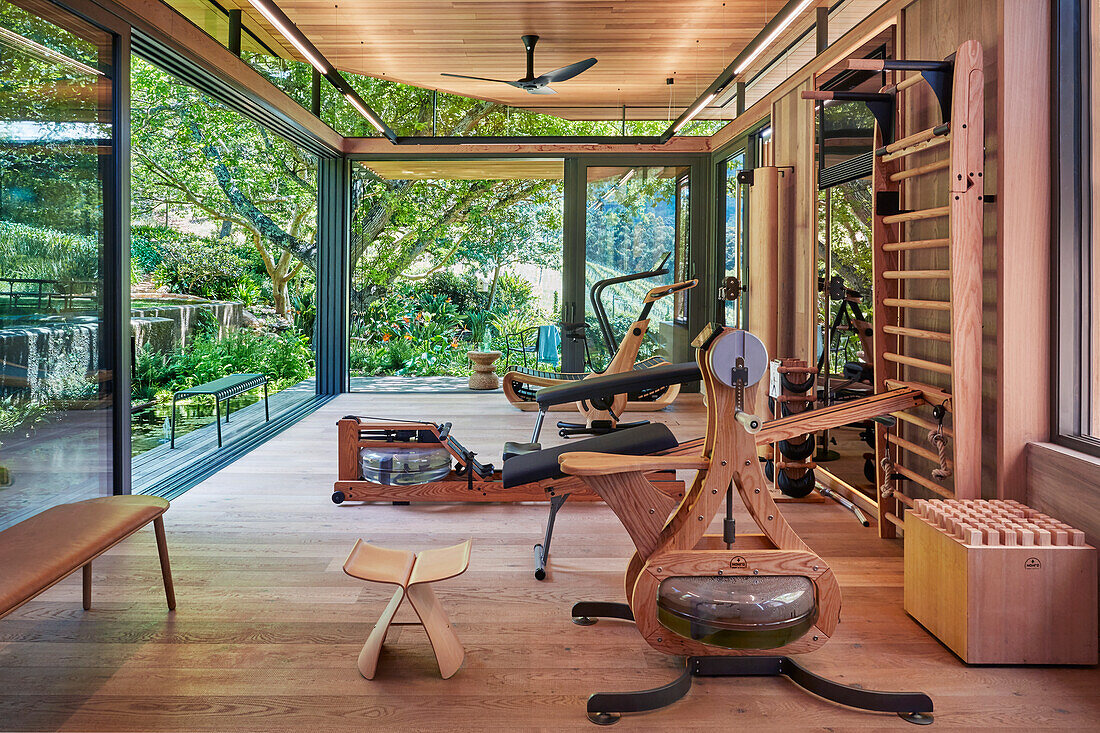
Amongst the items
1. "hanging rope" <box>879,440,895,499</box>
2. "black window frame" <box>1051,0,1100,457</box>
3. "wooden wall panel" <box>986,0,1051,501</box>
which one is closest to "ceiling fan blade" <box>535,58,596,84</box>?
"wooden wall panel" <box>986,0,1051,501</box>

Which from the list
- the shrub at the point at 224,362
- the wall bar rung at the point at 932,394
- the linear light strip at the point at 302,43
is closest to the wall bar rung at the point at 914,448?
the wall bar rung at the point at 932,394

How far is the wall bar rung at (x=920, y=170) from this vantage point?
3.20 m

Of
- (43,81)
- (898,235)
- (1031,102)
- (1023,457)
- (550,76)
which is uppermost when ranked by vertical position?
(550,76)

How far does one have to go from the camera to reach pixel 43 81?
333 cm

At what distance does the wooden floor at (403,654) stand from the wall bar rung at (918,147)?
170 centimetres

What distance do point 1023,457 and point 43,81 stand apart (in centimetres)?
411

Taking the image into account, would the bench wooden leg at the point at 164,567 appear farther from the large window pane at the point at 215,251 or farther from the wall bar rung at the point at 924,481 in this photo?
the large window pane at the point at 215,251

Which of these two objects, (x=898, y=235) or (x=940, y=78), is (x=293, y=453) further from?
(x=940, y=78)

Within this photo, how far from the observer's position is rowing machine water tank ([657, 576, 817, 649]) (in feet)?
6.86

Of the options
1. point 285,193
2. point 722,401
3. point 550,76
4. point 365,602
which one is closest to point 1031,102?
point 722,401

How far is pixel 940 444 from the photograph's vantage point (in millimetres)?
3090

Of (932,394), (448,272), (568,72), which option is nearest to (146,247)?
(448,272)

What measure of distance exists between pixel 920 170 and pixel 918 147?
17 centimetres

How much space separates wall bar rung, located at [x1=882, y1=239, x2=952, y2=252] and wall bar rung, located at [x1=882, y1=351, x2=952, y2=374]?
48 centimetres
